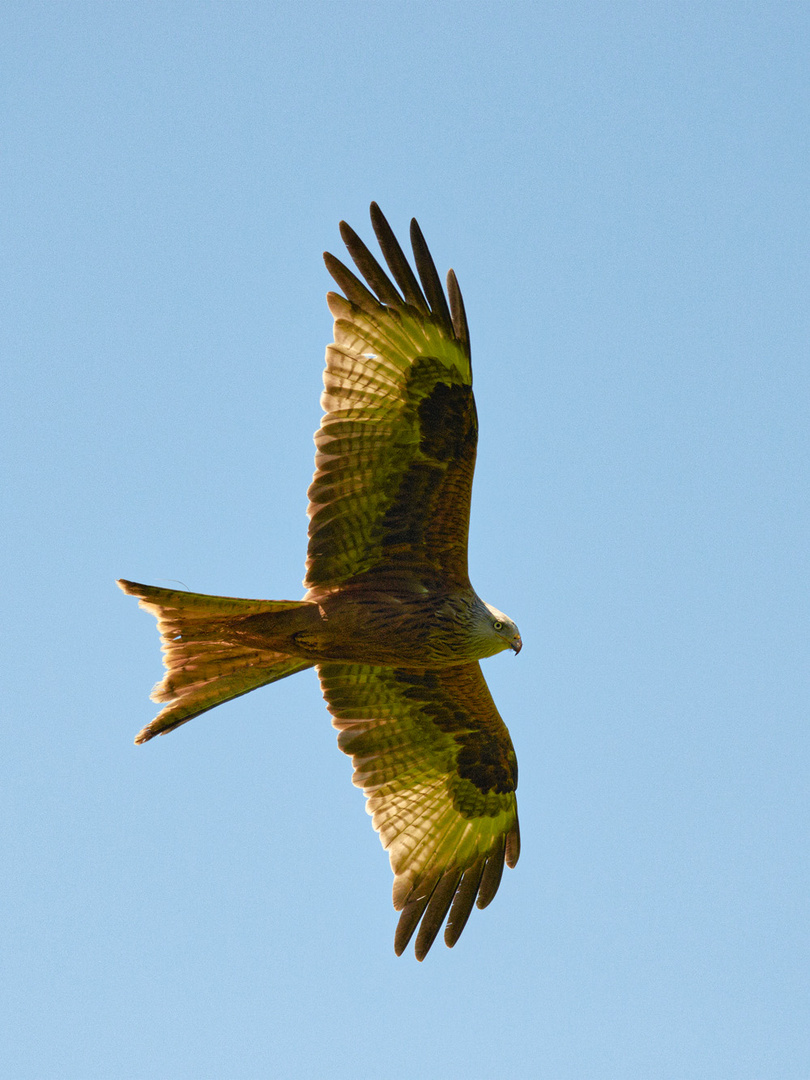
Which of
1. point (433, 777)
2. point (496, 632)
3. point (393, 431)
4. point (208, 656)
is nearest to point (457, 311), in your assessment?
point (393, 431)

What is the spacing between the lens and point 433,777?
10188mm

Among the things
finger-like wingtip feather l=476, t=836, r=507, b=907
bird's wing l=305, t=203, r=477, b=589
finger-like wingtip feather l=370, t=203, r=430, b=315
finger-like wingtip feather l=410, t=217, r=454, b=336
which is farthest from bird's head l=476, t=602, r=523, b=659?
finger-like wingtip feather l=476, t=836, r=507, b=907

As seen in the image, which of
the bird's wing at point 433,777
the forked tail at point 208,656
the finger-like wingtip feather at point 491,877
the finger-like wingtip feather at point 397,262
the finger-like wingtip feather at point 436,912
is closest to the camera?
the finger-like wingtip feather at point 397,262

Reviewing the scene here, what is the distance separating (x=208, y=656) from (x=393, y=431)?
1.98m

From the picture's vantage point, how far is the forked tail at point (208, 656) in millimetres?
8227

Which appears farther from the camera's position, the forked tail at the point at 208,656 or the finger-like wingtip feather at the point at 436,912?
the finger-like wingtip feather at the point at 436,912

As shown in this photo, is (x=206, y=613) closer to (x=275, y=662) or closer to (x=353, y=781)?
(x=275, y=662)

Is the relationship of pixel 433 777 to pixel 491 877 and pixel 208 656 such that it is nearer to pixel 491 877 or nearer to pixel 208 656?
pixel 491 877

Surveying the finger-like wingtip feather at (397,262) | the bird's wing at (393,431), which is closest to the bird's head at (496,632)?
the bird's wing at (393,431)

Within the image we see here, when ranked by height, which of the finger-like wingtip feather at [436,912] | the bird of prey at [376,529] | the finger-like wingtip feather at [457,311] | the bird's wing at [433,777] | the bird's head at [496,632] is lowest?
the finger-like wingtip feather at [436,912]

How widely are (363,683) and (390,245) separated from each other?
11.5ft

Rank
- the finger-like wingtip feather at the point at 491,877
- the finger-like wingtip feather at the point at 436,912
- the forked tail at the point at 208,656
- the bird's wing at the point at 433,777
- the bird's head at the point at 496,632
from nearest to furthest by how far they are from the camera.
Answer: the forked tail at the point at 208,656 → the bird's head at the point at 496,632 → the finger-like wingtip feather at the point at 436,912 → the bird's wing at the point at 433,777 → the finger-like wingtip feather at the point at 491,877

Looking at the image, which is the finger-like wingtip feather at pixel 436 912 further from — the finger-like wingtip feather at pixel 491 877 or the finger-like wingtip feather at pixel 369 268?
the finger-like wingtip feather at pixel 369 268

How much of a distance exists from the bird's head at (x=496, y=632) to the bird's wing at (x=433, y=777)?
99 centimetres
